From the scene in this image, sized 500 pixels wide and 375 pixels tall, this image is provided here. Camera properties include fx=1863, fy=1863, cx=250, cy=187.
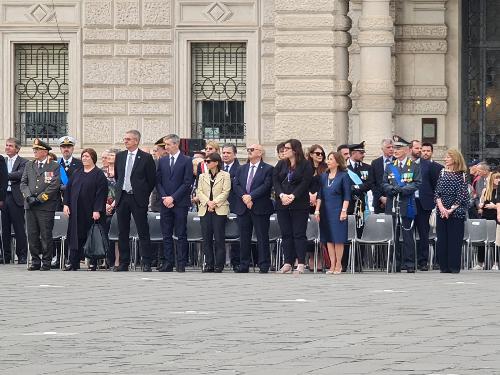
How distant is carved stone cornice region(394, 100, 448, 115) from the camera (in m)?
31.6

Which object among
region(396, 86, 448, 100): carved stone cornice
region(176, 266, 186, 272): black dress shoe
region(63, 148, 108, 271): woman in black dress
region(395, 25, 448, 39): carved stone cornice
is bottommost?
region(176, 266, 186, 272): black dress shoe

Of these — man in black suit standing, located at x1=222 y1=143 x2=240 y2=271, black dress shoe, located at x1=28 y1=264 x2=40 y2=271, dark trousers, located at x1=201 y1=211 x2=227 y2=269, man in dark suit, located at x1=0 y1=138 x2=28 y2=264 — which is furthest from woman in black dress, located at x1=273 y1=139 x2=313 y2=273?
man in dark suit, located at x1=0 y1=138 x2=28 y2=264

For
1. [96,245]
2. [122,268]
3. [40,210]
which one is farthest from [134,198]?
[40,210]

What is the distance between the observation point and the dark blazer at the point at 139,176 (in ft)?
80.3

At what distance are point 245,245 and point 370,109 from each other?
20.1 feet

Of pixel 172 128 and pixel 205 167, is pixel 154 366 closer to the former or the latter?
pixel 205 167

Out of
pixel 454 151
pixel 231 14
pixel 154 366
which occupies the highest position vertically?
pixel 231 14

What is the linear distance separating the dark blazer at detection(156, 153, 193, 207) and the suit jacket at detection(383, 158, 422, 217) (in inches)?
103

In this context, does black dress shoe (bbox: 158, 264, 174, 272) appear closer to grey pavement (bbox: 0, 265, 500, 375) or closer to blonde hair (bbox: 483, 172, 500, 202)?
grey pavement (bbox: 0, 265, 500, 375)

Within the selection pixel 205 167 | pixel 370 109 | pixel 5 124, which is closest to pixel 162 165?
pixel 205 167

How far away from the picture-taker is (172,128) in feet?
105

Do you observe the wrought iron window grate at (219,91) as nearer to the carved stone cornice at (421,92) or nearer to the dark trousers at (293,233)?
the carved stone cornice at (421,92)

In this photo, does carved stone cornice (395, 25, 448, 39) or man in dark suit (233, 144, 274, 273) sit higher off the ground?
A: carved stone cornice (395, 25, 448, 39)

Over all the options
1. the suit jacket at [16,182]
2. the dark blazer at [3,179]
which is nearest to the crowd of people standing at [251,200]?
the dark blazer at [3,179]
